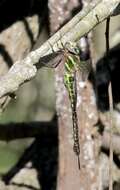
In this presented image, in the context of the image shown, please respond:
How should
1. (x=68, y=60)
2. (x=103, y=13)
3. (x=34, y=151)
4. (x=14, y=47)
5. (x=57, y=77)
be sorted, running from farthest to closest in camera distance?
(x=34, y=151), (x=14, y=47), (x=57, y=77), (x=103, y=13), (x=68, y=60)

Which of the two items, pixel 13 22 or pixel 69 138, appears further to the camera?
pixel 13 22

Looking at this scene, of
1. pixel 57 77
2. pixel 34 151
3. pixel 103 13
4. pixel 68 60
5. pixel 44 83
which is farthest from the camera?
pixel 44 83

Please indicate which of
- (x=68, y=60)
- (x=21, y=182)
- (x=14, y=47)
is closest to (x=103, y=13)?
(x=68, y=60)

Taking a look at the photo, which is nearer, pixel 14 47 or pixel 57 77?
pixel 57 77

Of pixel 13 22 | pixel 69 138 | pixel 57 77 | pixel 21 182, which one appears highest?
pixel 13 22

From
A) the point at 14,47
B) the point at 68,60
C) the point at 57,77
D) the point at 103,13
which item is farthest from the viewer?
the point at 14,47

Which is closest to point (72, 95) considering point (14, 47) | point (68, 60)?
point (68, 60)

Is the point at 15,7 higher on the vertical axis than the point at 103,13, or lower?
higher

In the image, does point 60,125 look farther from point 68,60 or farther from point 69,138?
point 68,60

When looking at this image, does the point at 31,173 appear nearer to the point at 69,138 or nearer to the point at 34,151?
the point at 34,151
